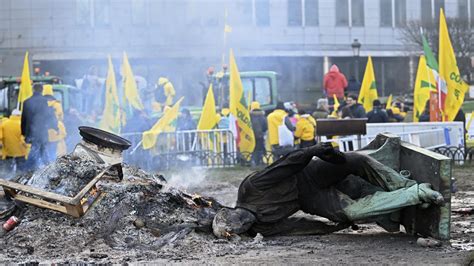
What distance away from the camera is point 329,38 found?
36188mm

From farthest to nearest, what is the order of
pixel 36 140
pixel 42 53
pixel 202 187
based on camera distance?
1. pixel 42 53
2. pixel 36 140
3. pixel 202 187

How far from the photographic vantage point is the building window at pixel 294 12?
23847 millimetres

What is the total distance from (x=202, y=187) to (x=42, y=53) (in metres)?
9.23

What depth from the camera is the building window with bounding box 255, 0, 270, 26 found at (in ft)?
Answer: 66.8

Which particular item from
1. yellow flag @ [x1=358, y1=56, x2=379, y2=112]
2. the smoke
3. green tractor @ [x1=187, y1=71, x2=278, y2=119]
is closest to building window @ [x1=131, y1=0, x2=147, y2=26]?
the smoke

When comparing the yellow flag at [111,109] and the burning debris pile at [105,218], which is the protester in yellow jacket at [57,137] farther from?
the burning debris pile at [105,218]

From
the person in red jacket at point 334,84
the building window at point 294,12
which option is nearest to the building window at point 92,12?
the building window at point 294,12

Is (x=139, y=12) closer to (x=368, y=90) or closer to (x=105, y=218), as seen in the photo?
(x=368, y=90)

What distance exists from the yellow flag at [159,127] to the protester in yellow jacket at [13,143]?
2.32 m

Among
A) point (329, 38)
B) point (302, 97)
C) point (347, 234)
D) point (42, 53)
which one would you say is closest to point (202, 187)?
point (347, 234)

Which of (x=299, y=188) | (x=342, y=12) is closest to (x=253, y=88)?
(x=342, y=12)

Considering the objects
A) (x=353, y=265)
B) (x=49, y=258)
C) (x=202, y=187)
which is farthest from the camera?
(x=202, y=187)

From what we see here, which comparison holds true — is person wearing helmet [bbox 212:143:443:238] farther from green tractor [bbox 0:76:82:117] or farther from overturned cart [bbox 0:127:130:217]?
green tractor [bbox 0:76:82:117]

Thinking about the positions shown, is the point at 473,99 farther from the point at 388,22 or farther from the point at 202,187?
the point at 202,187
